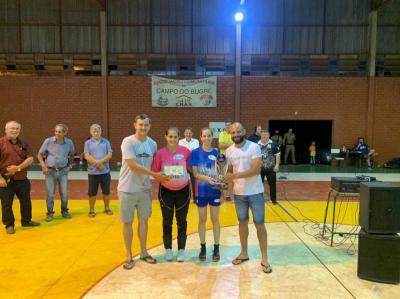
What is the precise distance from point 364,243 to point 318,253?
97cm

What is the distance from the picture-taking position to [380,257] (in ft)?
13.4

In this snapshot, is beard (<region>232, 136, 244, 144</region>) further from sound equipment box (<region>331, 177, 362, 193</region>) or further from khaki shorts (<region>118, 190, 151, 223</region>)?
sound equipment box (<region>331, 177, 362, 193</region>)

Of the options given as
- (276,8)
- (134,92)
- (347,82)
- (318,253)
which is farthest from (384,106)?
(318,253)

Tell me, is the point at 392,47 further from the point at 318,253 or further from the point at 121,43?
the point at 318,253

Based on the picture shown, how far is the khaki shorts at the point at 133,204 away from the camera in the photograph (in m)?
4.45

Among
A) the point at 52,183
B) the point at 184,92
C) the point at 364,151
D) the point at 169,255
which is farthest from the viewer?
the point at 184,92

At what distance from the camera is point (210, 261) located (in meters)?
4.71

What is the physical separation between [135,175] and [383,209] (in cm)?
297

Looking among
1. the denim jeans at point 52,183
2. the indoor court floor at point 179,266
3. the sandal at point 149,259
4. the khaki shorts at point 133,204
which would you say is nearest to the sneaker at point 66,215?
the indoor court floor at point 179,266

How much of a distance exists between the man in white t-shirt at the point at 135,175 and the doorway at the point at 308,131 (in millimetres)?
12803

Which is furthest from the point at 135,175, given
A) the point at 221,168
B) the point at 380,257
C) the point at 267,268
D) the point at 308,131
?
the point at 308,131

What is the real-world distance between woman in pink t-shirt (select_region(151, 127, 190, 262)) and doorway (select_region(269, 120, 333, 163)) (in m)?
12.6

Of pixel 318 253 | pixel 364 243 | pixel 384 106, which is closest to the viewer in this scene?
pixel 364 243

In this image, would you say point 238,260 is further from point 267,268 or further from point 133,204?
point 133,204
